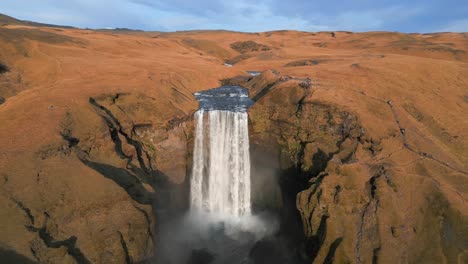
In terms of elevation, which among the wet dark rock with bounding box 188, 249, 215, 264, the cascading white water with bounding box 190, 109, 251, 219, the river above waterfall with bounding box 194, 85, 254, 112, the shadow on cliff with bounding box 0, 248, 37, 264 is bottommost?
the wet dark rock with bounding box 188, 249, 215, 264

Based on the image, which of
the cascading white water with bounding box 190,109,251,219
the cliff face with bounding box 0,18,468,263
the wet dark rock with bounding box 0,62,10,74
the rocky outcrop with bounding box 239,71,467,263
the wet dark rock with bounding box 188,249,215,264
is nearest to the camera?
the cliff face with bounding box 0,18,468,263

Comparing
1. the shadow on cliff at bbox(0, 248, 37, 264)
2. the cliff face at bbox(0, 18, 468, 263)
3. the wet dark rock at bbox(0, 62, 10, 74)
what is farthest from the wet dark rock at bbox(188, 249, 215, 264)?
the wet dark rock at bbox(0, 62, 10, 74)

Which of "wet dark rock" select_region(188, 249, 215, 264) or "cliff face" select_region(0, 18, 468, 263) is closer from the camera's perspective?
"cliff face" select_region(0, 18, 468, 263)

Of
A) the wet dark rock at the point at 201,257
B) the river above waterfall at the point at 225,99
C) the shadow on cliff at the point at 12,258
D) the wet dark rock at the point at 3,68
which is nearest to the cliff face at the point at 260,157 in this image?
the shadow on cliff at the point at 12,258

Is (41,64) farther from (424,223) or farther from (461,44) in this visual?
(461,44)

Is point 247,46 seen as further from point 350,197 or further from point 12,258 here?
point 12,258

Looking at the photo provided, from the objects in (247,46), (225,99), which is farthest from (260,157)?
(247,46)

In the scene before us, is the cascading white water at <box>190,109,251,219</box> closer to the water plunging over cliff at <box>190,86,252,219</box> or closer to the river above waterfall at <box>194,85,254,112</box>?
the water plunging over cliff at <box>190,86,252,219</box>
